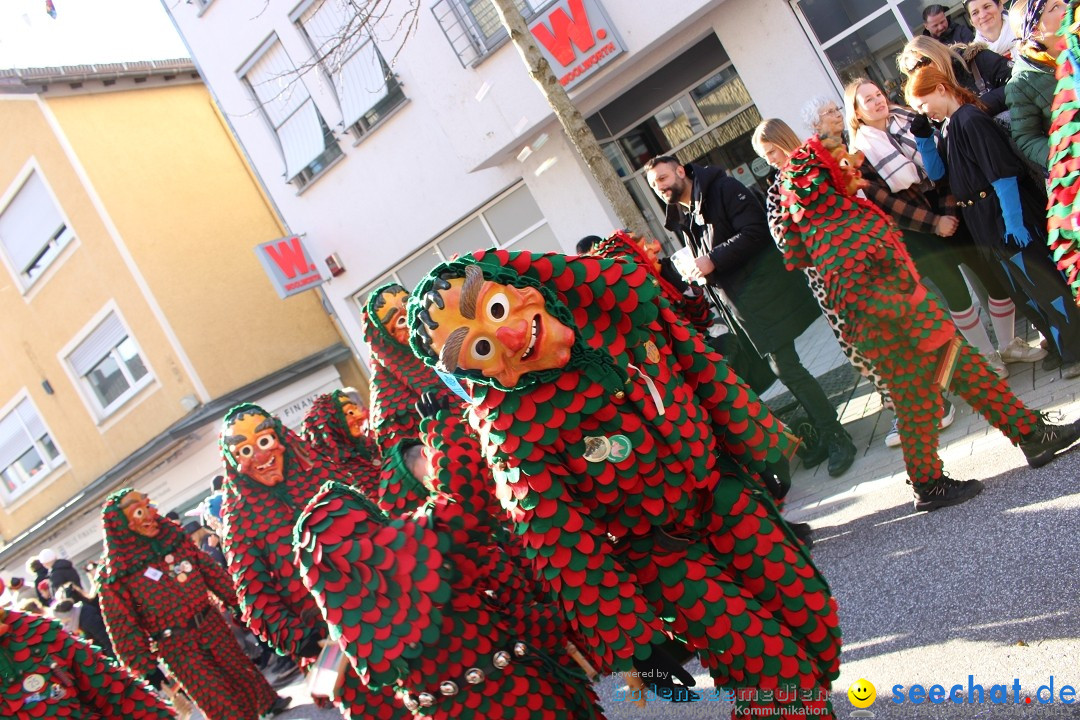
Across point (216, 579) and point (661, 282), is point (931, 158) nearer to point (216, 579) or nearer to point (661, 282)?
point (661, 282)

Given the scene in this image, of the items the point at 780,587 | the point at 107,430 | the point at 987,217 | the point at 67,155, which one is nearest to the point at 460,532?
the point at 780,587

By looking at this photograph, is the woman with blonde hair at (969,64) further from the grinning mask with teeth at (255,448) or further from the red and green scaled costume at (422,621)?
the grinning mask with teeth at (255,448)

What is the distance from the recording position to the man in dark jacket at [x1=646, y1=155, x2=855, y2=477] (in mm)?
5242

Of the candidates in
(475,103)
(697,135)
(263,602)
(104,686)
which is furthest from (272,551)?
(697,135)

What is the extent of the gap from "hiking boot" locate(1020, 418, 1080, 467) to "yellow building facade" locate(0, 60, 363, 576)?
45.0ft

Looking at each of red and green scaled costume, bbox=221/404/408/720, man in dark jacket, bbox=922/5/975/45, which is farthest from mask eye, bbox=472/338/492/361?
man in dark jacket, bbox=922/5/975/45

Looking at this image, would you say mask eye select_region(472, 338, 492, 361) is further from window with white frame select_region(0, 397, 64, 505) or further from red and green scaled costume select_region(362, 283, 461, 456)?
window with white frame select_region(0, 397, 64, 505)

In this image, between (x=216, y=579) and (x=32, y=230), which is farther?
(x=32, y=230)

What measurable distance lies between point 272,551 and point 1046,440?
146 inches

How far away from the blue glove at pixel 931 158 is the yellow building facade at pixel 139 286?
13.0m

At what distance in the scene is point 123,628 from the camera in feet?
20.6

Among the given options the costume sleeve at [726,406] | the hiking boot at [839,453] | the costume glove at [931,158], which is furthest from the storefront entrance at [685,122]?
the costume sleeve at [726,406]

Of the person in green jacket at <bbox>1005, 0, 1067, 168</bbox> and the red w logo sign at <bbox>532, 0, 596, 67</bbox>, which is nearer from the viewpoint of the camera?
the person in green jacket at <bbox>1005, 0, 1067, 168</bbox>

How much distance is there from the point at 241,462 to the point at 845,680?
3.05 m
